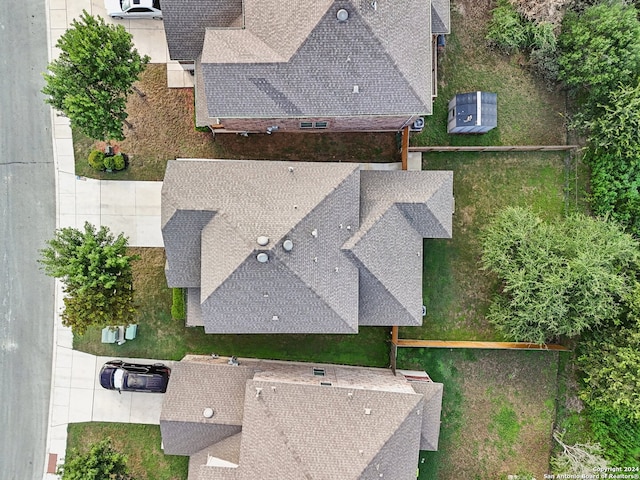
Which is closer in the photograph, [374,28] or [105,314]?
[374,28]

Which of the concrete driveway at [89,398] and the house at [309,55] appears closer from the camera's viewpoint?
the house at [309,55]

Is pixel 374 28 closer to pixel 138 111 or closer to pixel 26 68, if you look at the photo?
pixel 138 111

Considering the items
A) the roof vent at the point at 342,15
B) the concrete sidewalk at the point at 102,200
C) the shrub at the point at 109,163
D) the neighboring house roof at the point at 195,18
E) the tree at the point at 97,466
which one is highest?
the neighboring house roof at the point at 195,18

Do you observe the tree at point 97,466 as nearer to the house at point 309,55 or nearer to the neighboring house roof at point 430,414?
the neighboring house roof at point 430,414

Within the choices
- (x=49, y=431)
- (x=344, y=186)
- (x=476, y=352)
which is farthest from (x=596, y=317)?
(x=49, y=431)

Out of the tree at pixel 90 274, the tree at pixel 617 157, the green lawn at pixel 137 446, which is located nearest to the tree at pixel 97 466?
the green lawn at pixel 137 446

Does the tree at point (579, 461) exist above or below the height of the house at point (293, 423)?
below
